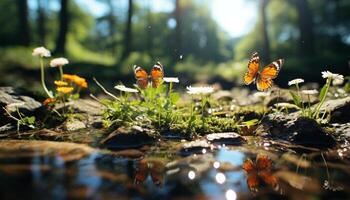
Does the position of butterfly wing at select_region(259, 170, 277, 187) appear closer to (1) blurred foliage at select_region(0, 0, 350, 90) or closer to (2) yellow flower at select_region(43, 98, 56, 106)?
(2) yellow flower at select_region(43, 98, 56, 106)

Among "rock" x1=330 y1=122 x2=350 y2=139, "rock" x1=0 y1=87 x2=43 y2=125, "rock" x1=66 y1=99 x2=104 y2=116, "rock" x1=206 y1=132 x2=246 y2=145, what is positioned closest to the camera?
"rock" x1=206 y1=132 x2=246 y2=145

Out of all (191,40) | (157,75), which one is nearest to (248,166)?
(157,75)

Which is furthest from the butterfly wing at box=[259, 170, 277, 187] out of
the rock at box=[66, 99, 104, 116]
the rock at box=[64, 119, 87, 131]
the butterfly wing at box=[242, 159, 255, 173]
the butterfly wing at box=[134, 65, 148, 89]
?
the rock at box=[66, 99, 104, 116]

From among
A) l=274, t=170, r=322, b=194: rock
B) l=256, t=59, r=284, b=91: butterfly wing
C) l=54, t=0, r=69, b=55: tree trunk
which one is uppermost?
l=54, t=0, r=69, b=55: tree trunk

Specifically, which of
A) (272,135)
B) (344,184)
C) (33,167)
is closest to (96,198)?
(33,167)

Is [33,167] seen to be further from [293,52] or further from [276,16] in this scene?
[276,16]

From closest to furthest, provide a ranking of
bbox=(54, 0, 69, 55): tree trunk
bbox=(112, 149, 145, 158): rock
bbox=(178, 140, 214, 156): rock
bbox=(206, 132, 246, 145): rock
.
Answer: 1. bbox=(112, 149, 145, 158): rock
2. bbox=(178, 140, 214, 156): rock
3. bbox=(206, 132, 246, 145): rock
4. bbox=(54, 0, 69, 55): tree trunk

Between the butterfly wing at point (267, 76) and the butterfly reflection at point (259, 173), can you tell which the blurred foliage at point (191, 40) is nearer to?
the butterfly wing at point (267, 76)
